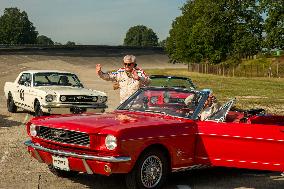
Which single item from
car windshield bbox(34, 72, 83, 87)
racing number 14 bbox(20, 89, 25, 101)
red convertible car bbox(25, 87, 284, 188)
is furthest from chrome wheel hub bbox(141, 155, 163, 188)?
racing number 14 bbox(20, 89, 25, 101)

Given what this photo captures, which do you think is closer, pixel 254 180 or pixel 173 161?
pixel 173 161

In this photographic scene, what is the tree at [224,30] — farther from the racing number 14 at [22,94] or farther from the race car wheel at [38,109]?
the race car wheel at [38,109]

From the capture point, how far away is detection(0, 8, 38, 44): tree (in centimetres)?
17625

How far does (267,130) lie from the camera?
22.3 feet

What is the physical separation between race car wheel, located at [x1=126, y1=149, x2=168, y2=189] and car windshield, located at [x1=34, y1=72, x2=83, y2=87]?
960 cm

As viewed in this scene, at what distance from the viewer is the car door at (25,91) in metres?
15.8

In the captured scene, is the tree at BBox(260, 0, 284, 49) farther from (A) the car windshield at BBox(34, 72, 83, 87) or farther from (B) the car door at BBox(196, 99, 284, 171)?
(B) the car door at BBox(196, 99, 284, 171)

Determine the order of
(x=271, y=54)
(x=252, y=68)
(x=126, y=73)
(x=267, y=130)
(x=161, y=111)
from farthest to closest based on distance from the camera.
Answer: (x=271, y=54)
(x=252, y=68)
(x=126, y=73)
(x=161, y=111)
(x=267, y=130)

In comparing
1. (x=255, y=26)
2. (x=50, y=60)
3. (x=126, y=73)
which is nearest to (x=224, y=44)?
(x=255, y=26)

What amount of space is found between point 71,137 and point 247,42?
230 feet

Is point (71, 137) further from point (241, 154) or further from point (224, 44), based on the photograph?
point (224, 44)

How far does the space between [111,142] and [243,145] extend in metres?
1.75

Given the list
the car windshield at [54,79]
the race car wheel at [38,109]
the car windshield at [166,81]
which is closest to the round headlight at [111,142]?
the car windshield at [166,81]

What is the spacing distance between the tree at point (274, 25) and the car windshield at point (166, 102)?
197 ft
